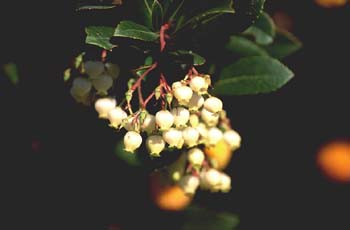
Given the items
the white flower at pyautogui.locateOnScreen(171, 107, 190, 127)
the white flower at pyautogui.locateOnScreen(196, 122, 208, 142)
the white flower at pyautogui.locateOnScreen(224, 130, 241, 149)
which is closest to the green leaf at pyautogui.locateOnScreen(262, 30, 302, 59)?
Result: the white flower at pyautogui.locateOnScreen(224, 130, 241, 149)

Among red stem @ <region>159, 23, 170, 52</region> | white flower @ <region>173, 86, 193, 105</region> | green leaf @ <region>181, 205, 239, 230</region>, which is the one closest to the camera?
white flower @ <region>173, 86, 193, 105</region>

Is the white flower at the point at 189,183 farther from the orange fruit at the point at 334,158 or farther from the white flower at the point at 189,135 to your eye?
the orange fruit at the point at 334,158

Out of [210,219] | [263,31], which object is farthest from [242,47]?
[210,219]

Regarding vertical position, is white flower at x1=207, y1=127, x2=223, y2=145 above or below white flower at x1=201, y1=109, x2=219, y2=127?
below

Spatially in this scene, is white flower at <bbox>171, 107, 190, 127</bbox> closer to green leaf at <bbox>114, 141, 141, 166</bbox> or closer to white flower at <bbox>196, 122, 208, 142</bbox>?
white flower at <bbox>196, 122, 208, 142</bbox>

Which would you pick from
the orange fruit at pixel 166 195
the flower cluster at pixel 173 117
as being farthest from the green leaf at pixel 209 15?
the orange fruit at pixel 166 195

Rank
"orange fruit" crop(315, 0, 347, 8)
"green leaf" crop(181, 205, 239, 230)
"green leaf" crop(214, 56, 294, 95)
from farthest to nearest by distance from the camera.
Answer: "green leaf" crop(181, 205, 239, 230) < "orange fruit" crop(315, 0, 347, 8) < "green leaf" crop(214, 56, 294, 95)
